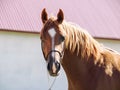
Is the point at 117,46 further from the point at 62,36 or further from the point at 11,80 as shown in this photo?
the point at 62,36

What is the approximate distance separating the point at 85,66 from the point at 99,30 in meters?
11.4

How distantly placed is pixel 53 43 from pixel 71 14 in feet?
38.7

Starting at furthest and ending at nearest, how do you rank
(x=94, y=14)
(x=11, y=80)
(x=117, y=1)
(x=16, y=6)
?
(x=117, y=1), (x=94, y=14), (x=16, y=6), (x=11, y=80)

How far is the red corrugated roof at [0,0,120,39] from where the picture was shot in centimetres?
1503

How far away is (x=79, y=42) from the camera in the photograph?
493 centimetres

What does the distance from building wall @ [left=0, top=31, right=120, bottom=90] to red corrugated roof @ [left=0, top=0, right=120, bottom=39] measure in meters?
0.39

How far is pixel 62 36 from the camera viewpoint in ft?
15.5

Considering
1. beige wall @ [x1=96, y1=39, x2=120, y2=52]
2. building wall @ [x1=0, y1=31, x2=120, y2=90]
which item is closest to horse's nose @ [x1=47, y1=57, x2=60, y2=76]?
building wall @ [x1=0, y1=31, x2=120, y2=90]

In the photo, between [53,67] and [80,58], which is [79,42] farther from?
[53,67]

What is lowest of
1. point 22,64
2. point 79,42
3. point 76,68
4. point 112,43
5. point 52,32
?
point 22,64

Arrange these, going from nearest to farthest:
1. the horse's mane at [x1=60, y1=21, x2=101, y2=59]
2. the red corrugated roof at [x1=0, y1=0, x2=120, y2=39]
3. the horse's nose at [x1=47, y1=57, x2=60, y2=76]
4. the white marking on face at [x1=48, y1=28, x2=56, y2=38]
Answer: the horse's nose at [x1=47, y1=57, x2=60, y2=76], the white marking on face at [x1=48, y1=28, x2=56, y2=38], the horse's mane at [x1=60, y1=21, x2=101, y2=59], the red corrugated roof at [x1=0, y1=0, x2=120, y2=39]

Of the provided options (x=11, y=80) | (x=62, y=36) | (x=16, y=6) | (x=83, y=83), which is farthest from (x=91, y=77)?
(x=16, y=6)

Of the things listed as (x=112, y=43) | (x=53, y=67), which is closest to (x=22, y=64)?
(x=112, y=43)

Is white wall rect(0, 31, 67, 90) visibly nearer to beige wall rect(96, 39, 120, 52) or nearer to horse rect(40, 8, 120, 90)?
beige wall rect(96, 39, 120, 52)
